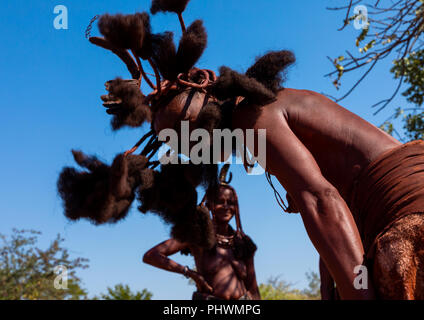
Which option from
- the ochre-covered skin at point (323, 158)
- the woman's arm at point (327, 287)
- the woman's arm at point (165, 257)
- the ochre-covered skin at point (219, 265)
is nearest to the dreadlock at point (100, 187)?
the ochre-covered skin at point (323, 158)

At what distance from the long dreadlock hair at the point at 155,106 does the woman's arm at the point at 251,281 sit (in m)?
2.90

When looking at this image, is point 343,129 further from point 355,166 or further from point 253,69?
point 253,69

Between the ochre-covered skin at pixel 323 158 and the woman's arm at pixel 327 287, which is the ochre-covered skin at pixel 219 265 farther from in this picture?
the ochre-covered skin at pixel 323 158

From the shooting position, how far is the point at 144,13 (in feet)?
7.21

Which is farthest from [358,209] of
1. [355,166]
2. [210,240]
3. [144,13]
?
[144,13]

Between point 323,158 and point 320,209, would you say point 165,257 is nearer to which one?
point 323,158

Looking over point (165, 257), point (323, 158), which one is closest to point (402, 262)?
point (323, 158)

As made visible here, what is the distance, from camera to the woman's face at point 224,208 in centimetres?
518

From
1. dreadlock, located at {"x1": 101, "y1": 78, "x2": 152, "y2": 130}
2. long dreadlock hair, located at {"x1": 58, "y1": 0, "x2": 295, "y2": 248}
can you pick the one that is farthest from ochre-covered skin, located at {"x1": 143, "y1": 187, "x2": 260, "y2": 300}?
dreadlock, located at {"x1": 101, "y1": 78, "x2": 152, "y2": 130}

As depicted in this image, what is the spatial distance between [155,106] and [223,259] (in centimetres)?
323

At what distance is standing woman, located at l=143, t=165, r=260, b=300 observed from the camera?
490 centimetres

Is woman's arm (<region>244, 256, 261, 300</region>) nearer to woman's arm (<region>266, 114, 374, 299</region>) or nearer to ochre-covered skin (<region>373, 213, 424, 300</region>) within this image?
woman's arm (<region>266, 114, 374, 299</region>)

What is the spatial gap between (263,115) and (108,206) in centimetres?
85

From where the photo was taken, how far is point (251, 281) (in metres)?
5.14
